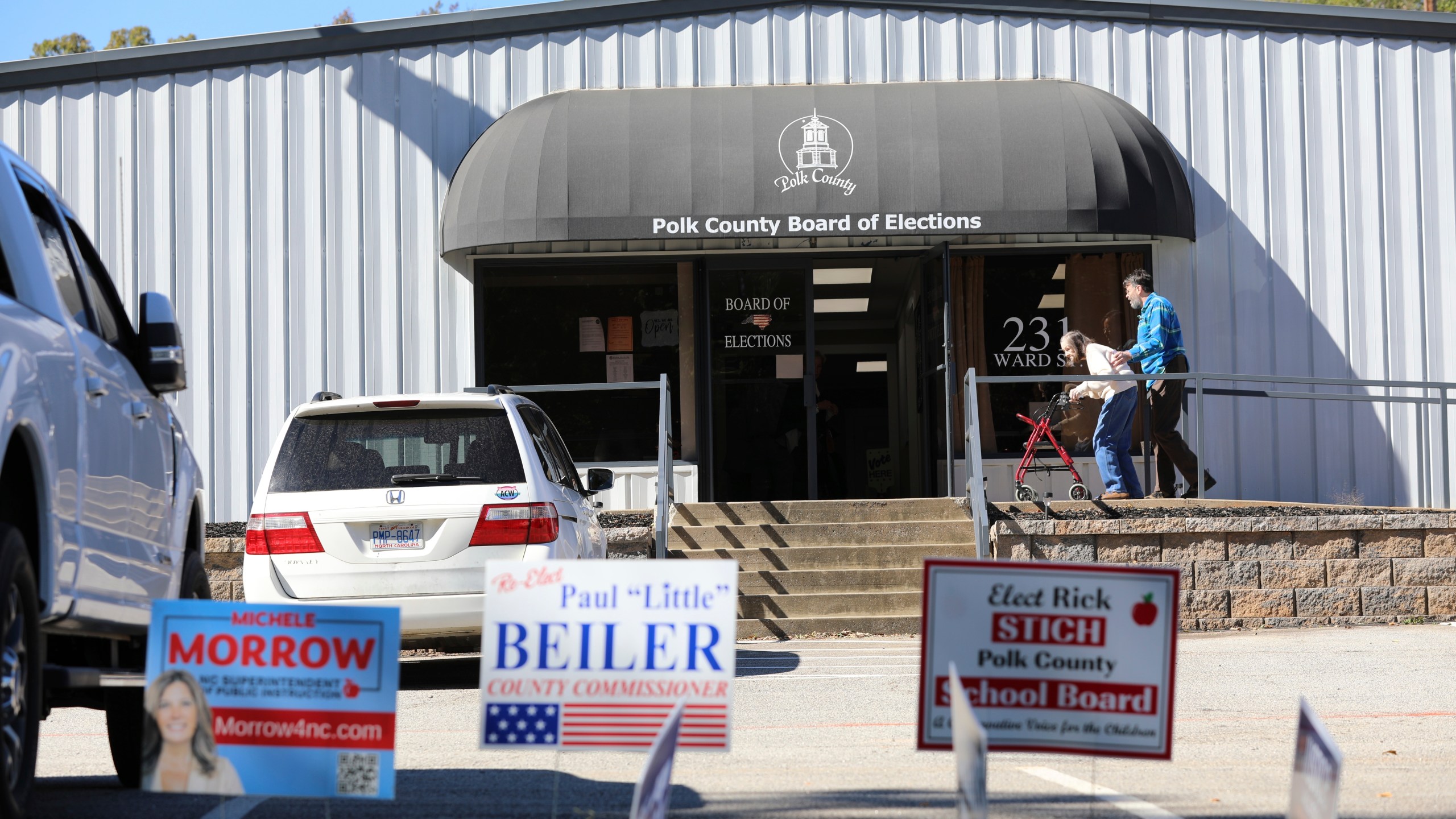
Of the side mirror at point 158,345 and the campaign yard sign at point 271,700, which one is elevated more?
the side mirror at point 158,345

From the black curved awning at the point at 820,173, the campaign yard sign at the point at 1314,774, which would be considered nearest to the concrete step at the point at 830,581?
the black curved awning at the point at 820,173

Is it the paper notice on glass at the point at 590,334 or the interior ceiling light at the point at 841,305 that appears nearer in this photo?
the paper notice on glass at the point at 590,334

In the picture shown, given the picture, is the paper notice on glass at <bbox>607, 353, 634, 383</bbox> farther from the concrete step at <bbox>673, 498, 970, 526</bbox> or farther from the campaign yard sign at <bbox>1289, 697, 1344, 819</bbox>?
the campaign yard sign at <bbox>1289, 697, 1344, 819</bbox>

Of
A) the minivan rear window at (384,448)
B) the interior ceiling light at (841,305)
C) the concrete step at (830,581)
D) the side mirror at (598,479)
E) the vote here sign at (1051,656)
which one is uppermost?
the interior ceiling light at (841,305)

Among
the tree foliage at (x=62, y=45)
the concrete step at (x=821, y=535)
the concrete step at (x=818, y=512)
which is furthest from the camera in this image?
the tree foliage at (x=62, y=45)

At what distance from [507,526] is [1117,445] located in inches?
249

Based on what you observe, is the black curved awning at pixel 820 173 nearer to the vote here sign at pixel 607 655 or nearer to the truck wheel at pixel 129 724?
the truck wheel at pixel 129 724

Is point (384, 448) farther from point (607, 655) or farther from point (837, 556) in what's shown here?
point (837, 556)

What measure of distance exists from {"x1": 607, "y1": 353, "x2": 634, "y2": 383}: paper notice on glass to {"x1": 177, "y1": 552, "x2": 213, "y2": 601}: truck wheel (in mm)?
8656

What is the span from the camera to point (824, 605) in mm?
11391

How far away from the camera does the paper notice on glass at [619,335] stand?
1458 centimetres

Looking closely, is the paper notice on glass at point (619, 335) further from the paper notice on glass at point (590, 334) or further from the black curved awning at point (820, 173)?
the black curved awning at point (820, 173)

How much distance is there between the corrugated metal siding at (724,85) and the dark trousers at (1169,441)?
91.8 inches

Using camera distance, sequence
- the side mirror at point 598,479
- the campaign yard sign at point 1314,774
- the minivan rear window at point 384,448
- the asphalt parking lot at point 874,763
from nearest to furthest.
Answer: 1. the campaign yard sign at point 1314,774
2. the asphalt parking lot at point 874,763
3. the minivan rear window at point 384,448
4. the side mirror at point 598,479
